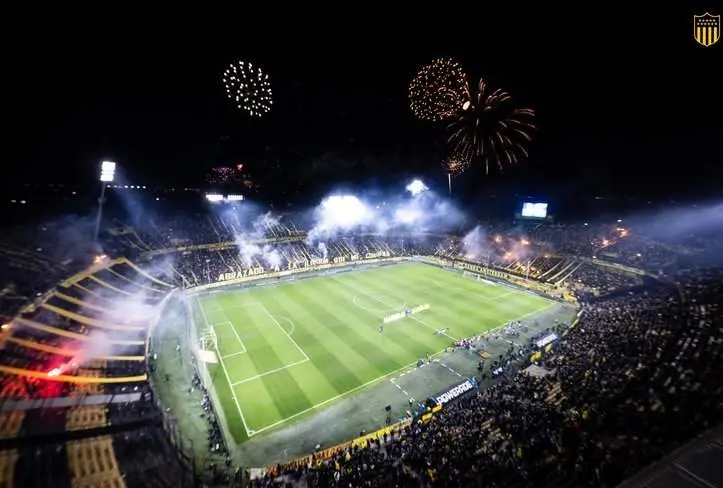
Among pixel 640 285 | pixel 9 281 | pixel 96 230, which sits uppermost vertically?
pixel 96 230

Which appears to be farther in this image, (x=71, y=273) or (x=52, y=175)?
(x=52, y=175)

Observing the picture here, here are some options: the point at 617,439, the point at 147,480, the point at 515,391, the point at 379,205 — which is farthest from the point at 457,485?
the point at 379,205

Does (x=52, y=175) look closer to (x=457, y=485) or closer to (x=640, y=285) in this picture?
(x=457, y=485)

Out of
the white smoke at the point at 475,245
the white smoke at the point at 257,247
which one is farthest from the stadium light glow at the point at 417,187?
the white smoke at the point at 257,247

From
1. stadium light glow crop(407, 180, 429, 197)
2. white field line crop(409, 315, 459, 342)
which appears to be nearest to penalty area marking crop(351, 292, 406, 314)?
white field line crop(409, 315, 459, 342)

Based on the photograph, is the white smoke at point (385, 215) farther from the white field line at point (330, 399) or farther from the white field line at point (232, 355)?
the white field line at point (330, 399)
